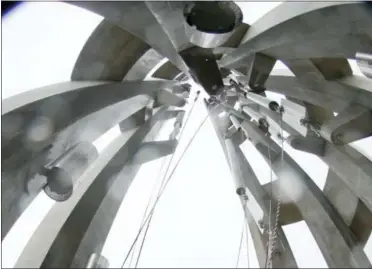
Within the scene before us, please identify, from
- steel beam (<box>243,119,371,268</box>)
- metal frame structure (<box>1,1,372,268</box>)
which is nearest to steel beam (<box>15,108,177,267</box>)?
metal frame structure (<box>1,1,372,268</box>)

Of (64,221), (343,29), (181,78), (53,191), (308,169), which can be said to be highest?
(181,78)

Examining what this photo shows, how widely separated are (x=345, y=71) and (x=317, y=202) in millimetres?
3090

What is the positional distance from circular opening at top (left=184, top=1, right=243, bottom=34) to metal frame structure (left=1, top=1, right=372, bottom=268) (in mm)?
38

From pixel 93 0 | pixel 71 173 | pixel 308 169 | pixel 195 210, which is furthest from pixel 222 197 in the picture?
pixel 93 0

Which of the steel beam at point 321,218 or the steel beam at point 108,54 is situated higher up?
the steel beam at point 108,54

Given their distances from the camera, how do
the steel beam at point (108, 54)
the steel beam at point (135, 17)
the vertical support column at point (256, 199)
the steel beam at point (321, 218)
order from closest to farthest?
the steel beam at point (135, 17) < the steel beam at point (108, 54) < the steel beam at point (321, 218) < the vertical support column at point (256, 199)

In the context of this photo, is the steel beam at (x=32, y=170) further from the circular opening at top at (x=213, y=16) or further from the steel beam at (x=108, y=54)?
the circular opening at top at (x=213, y=16)

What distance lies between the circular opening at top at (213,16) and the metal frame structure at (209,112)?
4cm

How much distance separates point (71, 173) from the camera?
4781 mm

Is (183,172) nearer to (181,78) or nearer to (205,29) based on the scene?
(181,78)

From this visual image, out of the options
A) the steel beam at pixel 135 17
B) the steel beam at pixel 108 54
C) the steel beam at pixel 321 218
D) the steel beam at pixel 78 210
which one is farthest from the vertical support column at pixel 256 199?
the steel beam at pixel 135 17

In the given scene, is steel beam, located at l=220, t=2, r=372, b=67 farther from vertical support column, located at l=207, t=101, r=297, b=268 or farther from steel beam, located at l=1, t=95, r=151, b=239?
steel beam, located at l=1, t=95, r=151, b=239

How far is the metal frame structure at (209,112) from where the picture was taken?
194 inches

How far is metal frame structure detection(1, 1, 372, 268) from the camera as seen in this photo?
494cm
